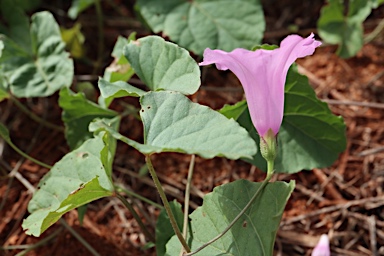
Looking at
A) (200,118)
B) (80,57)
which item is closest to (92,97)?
(80,57)

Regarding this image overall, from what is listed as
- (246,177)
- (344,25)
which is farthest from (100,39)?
(344,25)

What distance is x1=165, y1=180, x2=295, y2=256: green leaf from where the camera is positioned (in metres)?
1.22

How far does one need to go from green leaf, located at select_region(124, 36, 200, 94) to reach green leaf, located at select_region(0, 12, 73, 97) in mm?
452

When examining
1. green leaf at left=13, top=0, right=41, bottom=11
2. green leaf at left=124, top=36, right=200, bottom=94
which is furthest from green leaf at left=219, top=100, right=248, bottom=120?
green leaf at left=13, top=0, right=41, bottom=11

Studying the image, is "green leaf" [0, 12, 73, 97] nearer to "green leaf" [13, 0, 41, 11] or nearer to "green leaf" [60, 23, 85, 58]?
"green leaf" [60, 23, 85, 58]

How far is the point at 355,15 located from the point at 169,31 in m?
0.71

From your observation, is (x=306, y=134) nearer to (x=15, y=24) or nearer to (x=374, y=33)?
(x=374, y=33)

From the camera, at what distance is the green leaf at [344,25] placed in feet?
6.72

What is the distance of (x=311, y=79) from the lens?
2.15 meters

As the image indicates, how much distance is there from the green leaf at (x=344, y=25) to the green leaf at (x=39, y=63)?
3.05 ft

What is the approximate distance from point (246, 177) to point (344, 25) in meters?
0.70

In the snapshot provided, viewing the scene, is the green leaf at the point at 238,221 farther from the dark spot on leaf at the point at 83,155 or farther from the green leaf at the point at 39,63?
the green leaf at the point at 39,63

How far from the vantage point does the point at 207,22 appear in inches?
75.2

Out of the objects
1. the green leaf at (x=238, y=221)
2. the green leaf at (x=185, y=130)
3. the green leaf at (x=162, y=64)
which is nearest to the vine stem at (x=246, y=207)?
the green leaf at (x=238, y=221)
